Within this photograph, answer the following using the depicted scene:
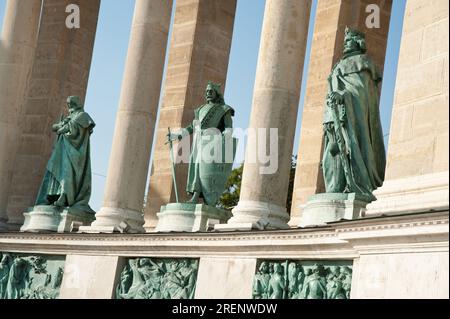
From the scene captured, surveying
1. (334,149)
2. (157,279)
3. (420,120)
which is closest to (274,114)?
(334,149)

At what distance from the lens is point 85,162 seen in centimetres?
6203

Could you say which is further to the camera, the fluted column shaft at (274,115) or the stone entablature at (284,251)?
the fluted column shaft at (274,115)

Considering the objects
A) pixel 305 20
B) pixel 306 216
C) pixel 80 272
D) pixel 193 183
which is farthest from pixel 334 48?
pixel 80 272

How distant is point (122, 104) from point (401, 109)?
26.3 meters

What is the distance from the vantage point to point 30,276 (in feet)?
194

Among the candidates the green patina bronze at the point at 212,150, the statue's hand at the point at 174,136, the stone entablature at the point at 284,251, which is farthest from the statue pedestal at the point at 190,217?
the statue's hand at the point at 174,136

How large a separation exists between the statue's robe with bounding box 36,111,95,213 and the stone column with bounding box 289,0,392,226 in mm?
14823

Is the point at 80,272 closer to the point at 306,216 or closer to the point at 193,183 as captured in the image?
the point at 193,183

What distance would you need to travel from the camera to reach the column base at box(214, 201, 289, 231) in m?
45.6

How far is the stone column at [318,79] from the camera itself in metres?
56.5

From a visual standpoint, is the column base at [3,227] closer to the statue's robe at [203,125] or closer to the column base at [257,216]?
the statue's robe at [203,125]

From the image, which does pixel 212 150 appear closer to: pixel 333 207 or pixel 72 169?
pixel 333 207

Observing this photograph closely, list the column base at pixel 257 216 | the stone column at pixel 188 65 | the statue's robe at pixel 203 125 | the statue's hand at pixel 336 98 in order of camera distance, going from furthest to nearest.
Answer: the stone column at pixel 188 65 → the statue's robe at pixel 203 125 → the column base at pixel 257 216 → the statue's hand at pixel 336 98

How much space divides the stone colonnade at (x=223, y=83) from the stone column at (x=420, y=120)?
55 mm
